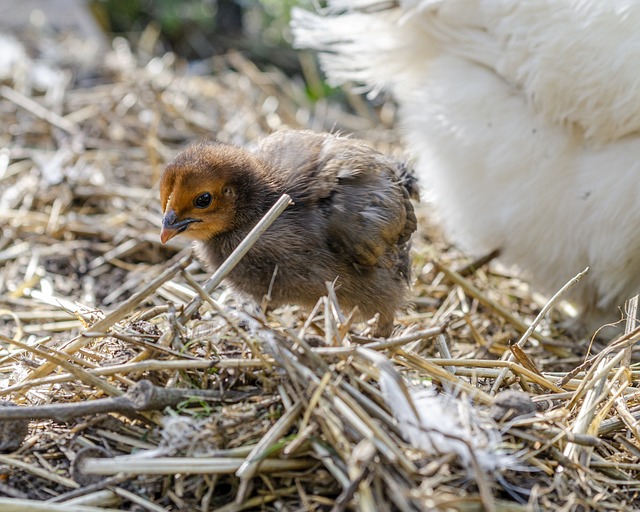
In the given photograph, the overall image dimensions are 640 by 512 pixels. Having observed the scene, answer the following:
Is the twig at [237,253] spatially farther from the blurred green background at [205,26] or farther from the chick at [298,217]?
the blurred green background at [205,26]

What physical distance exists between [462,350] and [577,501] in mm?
1124

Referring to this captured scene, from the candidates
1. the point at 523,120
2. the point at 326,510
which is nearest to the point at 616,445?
the point at 326,510

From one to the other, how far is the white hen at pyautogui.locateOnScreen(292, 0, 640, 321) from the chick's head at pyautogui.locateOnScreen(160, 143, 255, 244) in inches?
45.8

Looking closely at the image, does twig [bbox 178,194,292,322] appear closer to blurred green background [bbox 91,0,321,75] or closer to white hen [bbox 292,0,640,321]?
white hen [bbox 292,0,640,321]

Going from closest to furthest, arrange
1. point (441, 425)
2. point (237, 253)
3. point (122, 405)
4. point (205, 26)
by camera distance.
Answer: point (441, 425)
point (122, 405)
point (237, 253)
point (205, 26)

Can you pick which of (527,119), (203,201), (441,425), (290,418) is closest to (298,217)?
(203,201)

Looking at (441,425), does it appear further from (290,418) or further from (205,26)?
(205,26)

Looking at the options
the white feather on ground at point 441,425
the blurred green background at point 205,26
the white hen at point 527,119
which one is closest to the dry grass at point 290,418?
A: the white feather on ground at point 441,425

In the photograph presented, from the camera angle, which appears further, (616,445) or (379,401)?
(616,445)

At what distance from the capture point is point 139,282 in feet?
10.4

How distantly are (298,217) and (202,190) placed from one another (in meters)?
0.28

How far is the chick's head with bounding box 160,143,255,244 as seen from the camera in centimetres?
218

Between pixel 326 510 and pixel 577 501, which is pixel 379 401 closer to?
pixel 326 510

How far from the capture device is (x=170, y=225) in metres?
2.20
